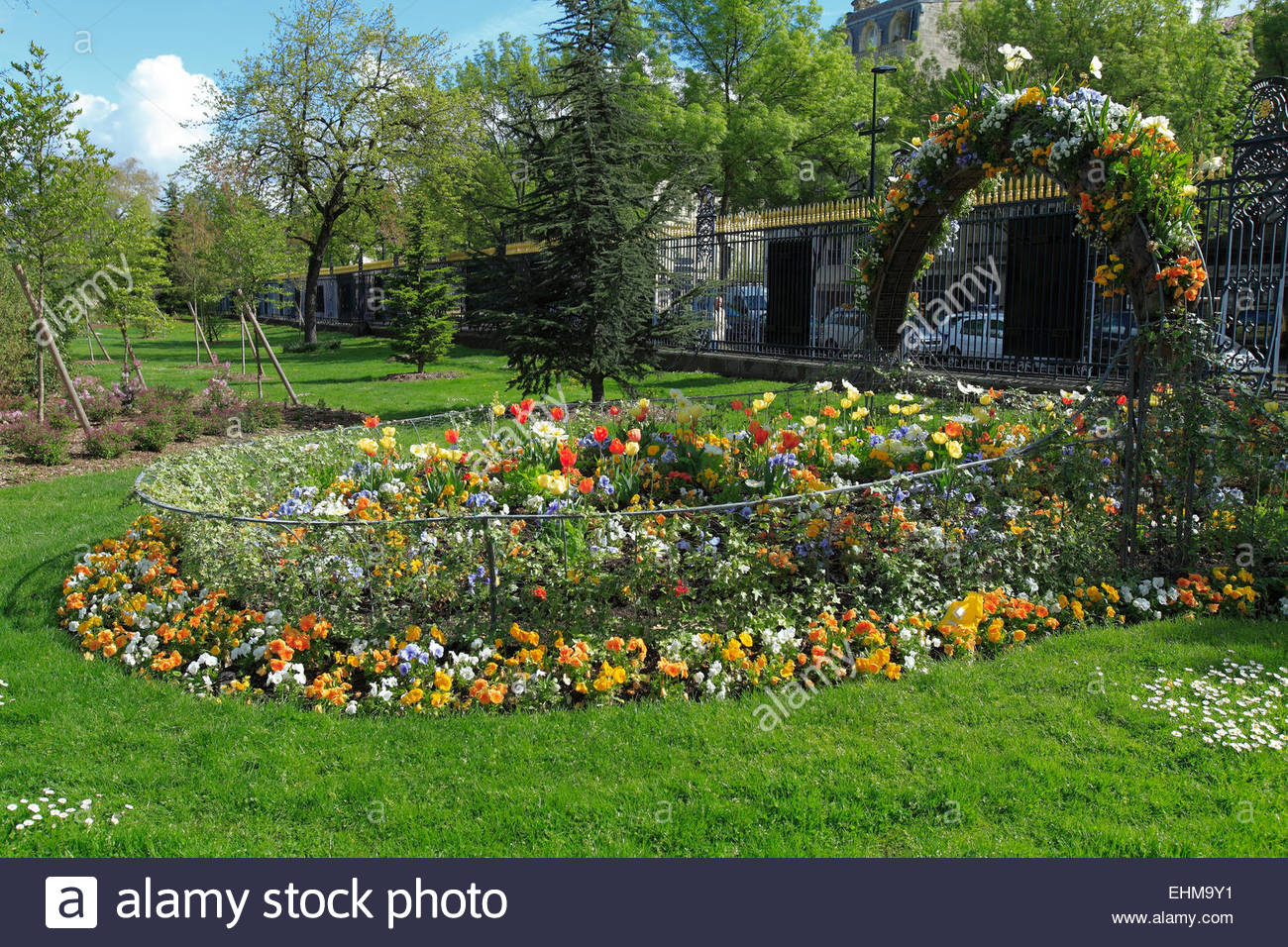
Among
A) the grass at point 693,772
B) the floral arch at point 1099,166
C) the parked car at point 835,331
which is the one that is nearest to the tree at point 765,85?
the parked car at point 835,331

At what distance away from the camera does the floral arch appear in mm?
5219

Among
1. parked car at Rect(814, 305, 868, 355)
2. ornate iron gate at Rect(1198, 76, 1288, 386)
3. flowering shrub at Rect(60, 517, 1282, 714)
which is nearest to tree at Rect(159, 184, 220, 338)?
parked car at Rect(814, 305, 868, 355)

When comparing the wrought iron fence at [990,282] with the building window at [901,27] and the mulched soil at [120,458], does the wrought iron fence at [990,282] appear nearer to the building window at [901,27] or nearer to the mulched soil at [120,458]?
the mulched soil at [120,458]

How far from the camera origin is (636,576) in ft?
14.8

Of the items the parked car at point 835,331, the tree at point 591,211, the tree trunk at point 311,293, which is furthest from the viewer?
the tree trunk at point 311,293

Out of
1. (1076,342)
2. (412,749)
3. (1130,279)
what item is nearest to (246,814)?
(412,749)

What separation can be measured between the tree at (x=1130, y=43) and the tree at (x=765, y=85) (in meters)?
4.82

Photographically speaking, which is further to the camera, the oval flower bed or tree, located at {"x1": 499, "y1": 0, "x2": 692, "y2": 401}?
tree, located at {"x1": 499, "y1": 0, "x2": 692, "y2": 401}

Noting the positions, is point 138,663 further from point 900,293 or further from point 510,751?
point 900,293

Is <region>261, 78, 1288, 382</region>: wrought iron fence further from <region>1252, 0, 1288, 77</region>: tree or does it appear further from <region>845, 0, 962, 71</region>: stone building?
<region>845, 0, 962, 71</region>: stone building

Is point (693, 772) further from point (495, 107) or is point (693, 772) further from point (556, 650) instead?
point (495, 107)

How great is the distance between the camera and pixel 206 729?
3914 mm

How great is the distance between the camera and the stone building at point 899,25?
168ft

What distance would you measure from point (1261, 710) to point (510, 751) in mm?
3063
